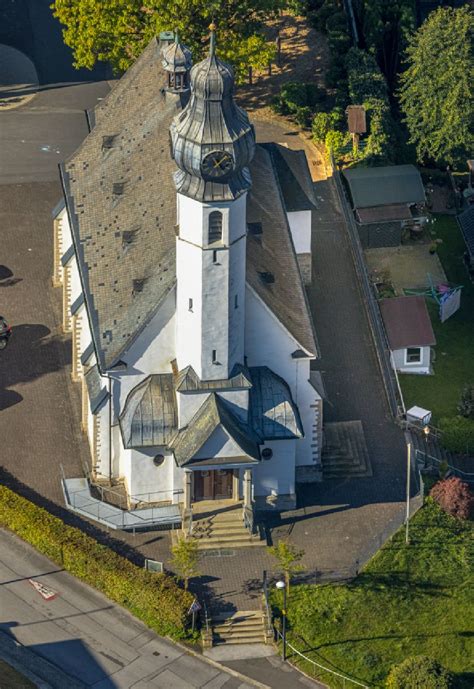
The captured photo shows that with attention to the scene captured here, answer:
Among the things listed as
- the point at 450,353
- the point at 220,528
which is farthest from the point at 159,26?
the point at 220,528

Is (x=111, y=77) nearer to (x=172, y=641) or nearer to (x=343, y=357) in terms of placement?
(x=343, y=357)

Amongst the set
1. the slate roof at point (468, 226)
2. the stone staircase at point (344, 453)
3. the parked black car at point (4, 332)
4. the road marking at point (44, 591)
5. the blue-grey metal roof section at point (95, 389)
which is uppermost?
the slate roof at point (468, 226)

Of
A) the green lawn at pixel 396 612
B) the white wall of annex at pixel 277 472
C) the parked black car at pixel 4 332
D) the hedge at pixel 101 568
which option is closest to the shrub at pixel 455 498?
the green lawn at pixel 396 612

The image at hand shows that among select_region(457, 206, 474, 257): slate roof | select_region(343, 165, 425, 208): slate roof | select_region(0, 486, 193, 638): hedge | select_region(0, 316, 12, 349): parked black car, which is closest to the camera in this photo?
select_region(0, 486, 193, 638): hedge

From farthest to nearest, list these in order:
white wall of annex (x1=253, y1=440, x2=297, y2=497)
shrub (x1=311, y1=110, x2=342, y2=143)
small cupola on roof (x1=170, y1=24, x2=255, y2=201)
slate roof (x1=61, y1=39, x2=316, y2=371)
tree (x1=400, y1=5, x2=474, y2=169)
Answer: shrub (x1=311, y1=110, x2=342, y2=143) → tree (x1=400, y1=5, x2=474, y2=169) → white wall of annex (x1=253, y1=440, x2=297, y2=497) → slate roof (x1=61, y1=39, x2=316, y2=371) → small cupola on roof (x1=170, y1=24, x2=255, y2=201)

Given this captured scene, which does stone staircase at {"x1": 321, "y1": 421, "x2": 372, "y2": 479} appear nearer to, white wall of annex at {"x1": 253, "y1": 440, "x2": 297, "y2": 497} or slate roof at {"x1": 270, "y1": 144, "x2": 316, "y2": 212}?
white wall of annex at {"x1": 253, "y1": 440, "x2": 297, "y2": 497}

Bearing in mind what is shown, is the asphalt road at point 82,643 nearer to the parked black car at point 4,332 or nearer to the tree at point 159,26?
Answer: the parked black car at point 4,332

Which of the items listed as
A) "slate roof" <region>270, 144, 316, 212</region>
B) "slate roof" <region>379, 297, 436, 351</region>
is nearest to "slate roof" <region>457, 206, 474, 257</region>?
"slate roof" <region>379, 297, 436, 351</region>

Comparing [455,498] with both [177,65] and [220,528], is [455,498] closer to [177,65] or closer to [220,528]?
[220,528]
